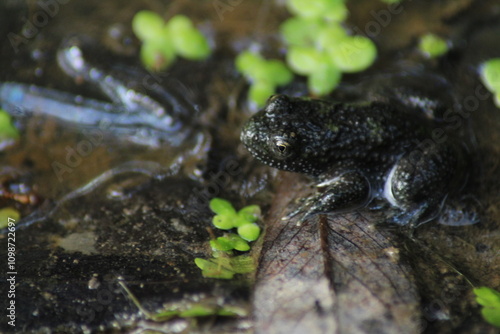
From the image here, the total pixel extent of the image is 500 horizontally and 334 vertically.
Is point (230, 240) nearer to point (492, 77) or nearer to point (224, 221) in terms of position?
point (224, 221)

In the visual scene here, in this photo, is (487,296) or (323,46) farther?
(323,46)

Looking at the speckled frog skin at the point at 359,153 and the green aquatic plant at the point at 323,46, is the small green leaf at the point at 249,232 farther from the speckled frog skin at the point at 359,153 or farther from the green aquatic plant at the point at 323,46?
the green aquatic plant at the point at 323,46

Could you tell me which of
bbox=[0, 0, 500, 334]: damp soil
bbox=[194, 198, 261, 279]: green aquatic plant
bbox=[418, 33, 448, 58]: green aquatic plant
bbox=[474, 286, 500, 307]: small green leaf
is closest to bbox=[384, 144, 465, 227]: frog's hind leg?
bbox=[0, 0, 500, 334]: damp soil

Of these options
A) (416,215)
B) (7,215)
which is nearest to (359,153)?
(416,215)

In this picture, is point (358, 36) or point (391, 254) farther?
point (358, 36)

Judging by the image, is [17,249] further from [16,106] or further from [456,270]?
[456,270]

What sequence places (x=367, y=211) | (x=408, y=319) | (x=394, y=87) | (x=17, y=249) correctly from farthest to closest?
(x=394, y=87)
(x=367, y=211)
(x=17, y=249)
(x=408, y=319)

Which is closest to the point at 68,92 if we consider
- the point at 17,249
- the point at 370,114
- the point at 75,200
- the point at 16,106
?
the point at 16,106
